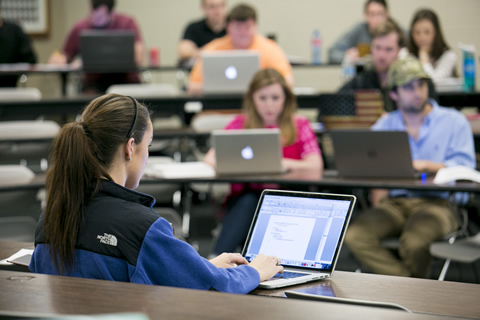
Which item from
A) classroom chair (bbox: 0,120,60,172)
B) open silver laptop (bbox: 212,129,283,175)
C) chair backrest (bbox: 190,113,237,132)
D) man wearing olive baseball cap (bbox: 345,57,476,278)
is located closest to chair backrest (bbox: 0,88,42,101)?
classroom chair (bbox: 0,120,60,172)

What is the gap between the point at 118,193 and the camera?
1736 mm

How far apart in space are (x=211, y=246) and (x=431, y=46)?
254cm

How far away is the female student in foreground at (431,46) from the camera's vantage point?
5836 millimetres

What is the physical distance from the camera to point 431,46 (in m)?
5.89

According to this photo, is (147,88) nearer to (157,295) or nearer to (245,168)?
(245,168)

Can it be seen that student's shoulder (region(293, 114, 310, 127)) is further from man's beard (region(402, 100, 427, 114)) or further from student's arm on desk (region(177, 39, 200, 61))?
student's arm on desk (region(177, 39, 200, 61))

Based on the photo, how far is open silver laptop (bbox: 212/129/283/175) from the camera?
11.8ft

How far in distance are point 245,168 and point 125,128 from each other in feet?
6.41

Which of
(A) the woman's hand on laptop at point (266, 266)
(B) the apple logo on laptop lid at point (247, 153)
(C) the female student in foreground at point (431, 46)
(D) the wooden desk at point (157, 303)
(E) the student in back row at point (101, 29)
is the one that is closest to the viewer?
(D) the wooden desk at point (157, 303)

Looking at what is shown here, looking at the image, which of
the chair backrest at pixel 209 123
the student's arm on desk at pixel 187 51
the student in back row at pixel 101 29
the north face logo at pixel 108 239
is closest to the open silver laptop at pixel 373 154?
the chair backrest at pixel 209 123

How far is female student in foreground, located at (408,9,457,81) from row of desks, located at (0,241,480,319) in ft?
14.3

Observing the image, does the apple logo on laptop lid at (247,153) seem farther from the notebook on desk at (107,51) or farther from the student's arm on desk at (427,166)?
the notebook on desk at (107,51)

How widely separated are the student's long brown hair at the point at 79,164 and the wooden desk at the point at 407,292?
478 mm

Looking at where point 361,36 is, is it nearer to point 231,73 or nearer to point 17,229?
point 231,73
